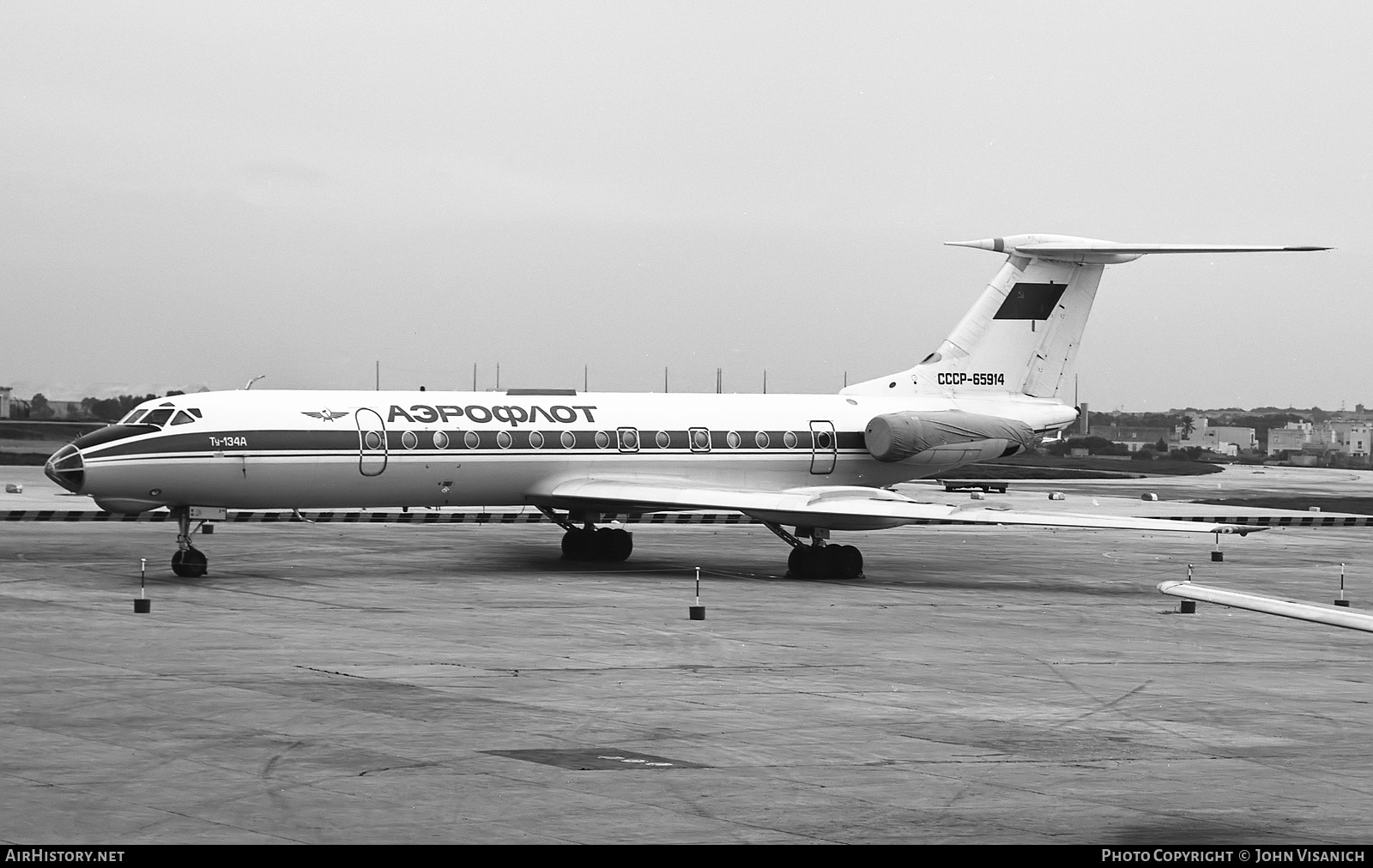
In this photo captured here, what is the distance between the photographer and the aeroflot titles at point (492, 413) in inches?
1002

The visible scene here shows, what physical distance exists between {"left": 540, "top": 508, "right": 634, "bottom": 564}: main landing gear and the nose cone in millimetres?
7885

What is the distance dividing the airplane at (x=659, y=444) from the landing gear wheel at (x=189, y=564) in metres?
0.03

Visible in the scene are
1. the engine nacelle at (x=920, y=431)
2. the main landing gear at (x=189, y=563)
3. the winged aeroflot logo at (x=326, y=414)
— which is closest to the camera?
the main landing gear at (x=189, y=563)

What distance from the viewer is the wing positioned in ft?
76.4

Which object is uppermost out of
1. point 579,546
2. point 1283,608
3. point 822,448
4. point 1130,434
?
point 1130,434

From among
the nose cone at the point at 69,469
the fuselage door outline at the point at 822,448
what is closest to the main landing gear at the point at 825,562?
the fuselage door outline at the point at 822,448

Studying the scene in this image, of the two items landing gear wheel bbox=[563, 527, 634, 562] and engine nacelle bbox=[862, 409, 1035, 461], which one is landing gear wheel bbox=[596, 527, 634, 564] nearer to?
landing gear wheel bbox=[563, 527, 634, 562]

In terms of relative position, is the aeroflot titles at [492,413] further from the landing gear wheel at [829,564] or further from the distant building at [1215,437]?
the distant building at [1215,437]

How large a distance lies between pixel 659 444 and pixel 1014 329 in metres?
7.58

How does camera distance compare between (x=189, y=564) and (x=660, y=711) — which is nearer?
(x=660, y=711)

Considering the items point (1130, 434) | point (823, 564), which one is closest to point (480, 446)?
point (823, 564)

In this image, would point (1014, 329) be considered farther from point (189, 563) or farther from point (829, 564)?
point (189, 563)

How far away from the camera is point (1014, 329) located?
30.2 metres

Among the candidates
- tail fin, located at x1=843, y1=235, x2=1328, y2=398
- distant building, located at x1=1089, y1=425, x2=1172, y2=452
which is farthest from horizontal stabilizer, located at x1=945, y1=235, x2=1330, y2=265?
distant building, located at x1=1089, y1=425, x2=1172, y2=452
